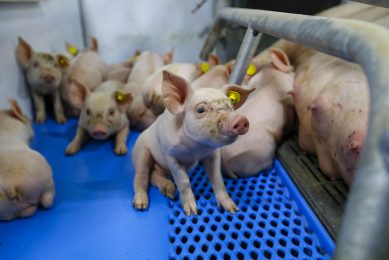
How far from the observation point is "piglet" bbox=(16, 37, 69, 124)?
2230 mm

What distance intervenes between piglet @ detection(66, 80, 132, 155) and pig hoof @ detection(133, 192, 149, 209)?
1.73ft

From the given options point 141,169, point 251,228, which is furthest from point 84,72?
point 251,228

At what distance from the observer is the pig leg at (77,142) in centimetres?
195

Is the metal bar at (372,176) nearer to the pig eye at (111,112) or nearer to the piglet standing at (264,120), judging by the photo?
the piglet standing at (264,120)

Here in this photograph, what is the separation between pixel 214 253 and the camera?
1.17 meters

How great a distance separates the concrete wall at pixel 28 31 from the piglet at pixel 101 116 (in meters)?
0.46

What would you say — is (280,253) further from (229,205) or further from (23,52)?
(23,52)

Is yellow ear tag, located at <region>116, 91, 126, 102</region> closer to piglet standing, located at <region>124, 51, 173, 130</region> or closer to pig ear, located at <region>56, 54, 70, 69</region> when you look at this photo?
piglet standing, located at <region>124, 51, 173, 130</region>

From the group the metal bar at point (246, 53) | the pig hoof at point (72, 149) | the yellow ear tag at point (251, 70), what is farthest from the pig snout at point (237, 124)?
the pig hoof at point (72, 149)

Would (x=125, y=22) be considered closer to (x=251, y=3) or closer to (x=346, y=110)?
(x=251, y=3)

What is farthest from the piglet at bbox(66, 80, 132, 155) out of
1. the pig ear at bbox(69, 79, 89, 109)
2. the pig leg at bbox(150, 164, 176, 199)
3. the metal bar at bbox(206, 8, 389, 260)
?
the metal bar at bbox(206, 8, 389, 260)

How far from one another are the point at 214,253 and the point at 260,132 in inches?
27.3

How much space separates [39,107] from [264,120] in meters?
1.70

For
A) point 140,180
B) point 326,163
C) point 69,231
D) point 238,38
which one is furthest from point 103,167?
point 238,38
